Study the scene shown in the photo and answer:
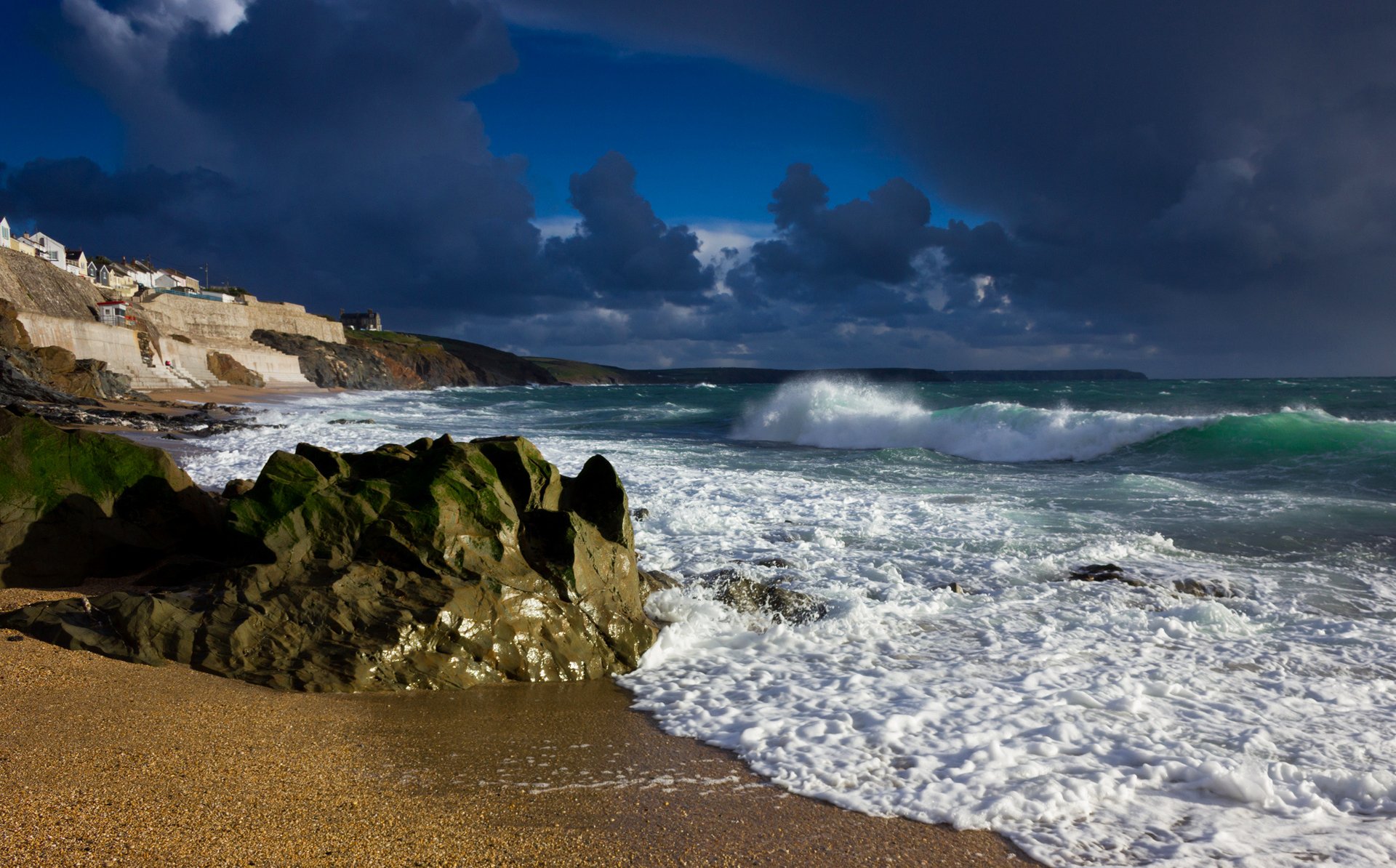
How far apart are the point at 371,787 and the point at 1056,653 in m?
4.25

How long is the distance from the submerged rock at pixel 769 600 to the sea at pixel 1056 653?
0.16m

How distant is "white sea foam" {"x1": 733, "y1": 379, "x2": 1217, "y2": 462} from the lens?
20.7 metres

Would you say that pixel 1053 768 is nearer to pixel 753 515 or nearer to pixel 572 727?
pixel 572 727

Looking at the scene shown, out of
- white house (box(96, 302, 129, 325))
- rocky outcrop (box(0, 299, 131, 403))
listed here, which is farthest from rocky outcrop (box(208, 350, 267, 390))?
rocky outcrop (box(0, 299, 131, 403))

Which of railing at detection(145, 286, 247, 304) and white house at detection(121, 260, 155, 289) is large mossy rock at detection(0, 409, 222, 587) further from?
white house at detection(121, 260, 155, 289)

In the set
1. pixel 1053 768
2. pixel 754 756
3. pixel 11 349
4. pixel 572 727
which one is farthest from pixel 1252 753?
pixel 11 349

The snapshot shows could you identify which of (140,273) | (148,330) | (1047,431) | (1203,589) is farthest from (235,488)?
(140,273)

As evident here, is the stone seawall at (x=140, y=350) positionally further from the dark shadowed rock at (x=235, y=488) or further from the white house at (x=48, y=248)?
the dark shadowed rock at (x=235, y=488)

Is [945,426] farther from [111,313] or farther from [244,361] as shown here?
[244,361]

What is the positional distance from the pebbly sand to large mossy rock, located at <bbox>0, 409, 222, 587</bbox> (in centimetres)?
150

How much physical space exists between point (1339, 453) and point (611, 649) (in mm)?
18239

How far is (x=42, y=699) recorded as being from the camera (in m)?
3.96

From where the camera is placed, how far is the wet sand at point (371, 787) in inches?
111

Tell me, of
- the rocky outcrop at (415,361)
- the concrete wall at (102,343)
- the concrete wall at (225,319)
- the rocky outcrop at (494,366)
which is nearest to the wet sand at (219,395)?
the concrete wall at (102,343)
